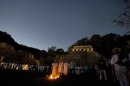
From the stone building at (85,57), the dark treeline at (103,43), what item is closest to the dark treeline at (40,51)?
the dark treeline at (103,43)

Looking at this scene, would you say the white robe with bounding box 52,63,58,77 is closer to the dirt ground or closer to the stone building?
the dirt ground

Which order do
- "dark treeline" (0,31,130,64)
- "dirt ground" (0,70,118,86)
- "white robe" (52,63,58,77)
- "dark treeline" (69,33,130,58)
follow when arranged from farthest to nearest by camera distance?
"dark treeline" (69,33,130,58), "dark treeline" (0,31,130,64), "white robe" (52,63,58,77), "dirt ground" (0,70,118,86)

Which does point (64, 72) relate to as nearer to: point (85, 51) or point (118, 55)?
point (118, 55)

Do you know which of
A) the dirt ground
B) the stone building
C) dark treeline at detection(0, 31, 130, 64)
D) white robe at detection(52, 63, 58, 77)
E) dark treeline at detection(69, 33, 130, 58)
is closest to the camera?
the dirt ground

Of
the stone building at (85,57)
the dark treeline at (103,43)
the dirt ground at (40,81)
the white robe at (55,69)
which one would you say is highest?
the dark treeline at (103,43)

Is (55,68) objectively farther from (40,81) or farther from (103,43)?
(103,43)

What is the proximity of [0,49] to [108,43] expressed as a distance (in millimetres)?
68567

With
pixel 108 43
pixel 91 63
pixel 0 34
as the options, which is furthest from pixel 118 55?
pixel 108 43

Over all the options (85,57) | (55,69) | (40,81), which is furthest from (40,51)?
(40,81)

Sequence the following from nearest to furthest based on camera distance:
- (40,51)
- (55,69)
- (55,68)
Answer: (55,68), (55,69), (40,51)

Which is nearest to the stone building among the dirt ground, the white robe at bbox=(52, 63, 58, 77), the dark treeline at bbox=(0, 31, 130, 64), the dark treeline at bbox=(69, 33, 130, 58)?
the dark treeline at bbox=(0, 31, 130, 64)

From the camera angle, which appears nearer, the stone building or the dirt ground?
the dirt ground

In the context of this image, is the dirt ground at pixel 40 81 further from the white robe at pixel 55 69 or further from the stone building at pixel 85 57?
the stone building at pixel 85 57

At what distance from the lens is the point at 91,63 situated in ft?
284
